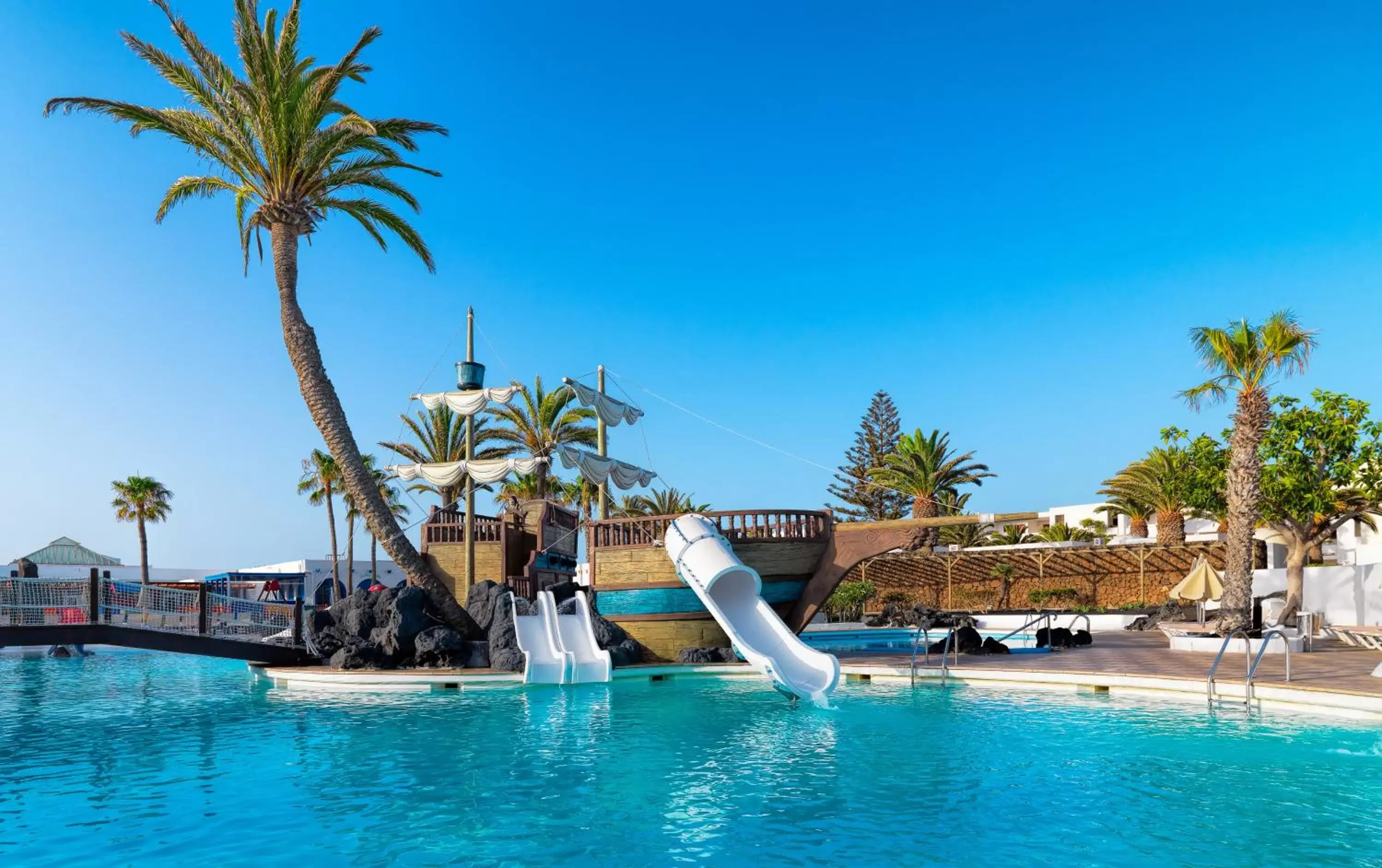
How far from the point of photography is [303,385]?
22031 mm

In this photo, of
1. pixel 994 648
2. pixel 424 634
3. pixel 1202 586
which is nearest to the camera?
pixel 424 634

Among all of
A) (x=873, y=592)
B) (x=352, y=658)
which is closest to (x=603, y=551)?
(x=352, y=658)

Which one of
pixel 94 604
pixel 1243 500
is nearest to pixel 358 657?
pixel 94 604

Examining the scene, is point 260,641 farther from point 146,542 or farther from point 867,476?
point 867,476

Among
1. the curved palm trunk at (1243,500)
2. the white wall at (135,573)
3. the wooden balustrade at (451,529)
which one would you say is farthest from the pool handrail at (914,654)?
the white wall at (135,573)

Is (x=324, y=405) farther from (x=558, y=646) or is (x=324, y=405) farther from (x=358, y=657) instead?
(x=558, y=646)

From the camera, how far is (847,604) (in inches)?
1494

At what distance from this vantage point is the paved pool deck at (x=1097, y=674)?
44.0 ft

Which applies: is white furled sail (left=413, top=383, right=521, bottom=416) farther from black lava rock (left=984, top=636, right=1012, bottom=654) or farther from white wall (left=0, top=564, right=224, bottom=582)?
white wall (left=0, top=564, right=224, bottom=582)

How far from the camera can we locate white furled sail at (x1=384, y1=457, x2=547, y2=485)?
86.0 ft

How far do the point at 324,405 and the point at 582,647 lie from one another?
8615 mm

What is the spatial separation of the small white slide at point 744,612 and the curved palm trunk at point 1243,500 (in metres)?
10.2

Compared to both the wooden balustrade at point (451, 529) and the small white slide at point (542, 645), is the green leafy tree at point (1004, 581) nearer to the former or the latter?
the wooden balustrade at point (451, 529)

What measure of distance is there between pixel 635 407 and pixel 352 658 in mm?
11751
